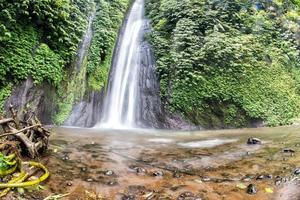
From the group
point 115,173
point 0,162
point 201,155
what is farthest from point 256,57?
point 0,162

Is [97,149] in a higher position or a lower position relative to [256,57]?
lower

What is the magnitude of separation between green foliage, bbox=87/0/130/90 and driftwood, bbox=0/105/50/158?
749cm

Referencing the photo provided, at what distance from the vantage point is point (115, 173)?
5.08 m

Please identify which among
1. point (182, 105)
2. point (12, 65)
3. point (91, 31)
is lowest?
point (182, 105)

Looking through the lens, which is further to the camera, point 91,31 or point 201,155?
point 91,31

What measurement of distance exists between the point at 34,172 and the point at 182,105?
9.10 m

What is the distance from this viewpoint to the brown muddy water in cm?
420

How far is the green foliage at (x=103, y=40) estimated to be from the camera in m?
13.7

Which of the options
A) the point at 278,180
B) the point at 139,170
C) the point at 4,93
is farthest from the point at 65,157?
the point at 4,93

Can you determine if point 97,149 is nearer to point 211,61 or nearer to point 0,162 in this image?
point 0,162

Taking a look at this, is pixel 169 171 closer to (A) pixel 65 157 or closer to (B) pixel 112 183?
(B) pixel 112 183

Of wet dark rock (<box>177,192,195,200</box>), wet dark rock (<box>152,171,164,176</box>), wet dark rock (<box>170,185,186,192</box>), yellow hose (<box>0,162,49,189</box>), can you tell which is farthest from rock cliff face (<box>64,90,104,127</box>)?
wet dark rock (<box>177,192,195,200</box>)

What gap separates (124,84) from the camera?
47.3 ft

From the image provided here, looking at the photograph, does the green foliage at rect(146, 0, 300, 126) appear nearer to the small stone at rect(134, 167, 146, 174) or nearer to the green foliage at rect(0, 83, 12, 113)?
the green foliage at rect(0, 83, 12, 113)
